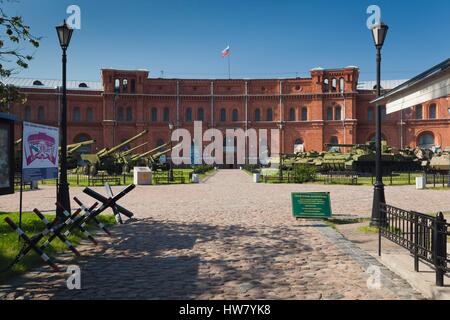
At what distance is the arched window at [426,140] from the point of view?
186ft

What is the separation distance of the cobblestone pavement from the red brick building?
1858 inches

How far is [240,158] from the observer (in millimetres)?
58094

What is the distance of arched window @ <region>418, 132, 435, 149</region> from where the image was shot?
5656cm

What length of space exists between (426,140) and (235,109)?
26.7m

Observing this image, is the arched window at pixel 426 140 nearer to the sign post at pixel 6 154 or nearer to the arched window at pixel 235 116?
the arched window at pixel 235 116

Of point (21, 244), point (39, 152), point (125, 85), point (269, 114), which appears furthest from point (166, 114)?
point (21, 244)

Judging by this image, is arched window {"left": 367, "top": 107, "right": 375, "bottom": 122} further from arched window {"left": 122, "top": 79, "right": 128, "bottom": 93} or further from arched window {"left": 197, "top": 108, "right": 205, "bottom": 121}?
arched window {"left": 122, "top": 79, "right": 128, "bottom": 93}

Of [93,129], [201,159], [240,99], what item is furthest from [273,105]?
[93,129]

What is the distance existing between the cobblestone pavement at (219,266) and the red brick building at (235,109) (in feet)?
155

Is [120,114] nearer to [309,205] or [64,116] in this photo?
[64,116]

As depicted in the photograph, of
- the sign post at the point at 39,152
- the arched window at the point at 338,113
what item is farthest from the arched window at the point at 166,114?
the sign post at the point at 39,152

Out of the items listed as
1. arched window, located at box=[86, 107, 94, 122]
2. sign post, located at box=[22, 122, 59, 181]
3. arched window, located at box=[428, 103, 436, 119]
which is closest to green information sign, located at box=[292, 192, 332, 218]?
sign post, located at box=[22, 122, 59, 181]

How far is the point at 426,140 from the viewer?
57.1 m
